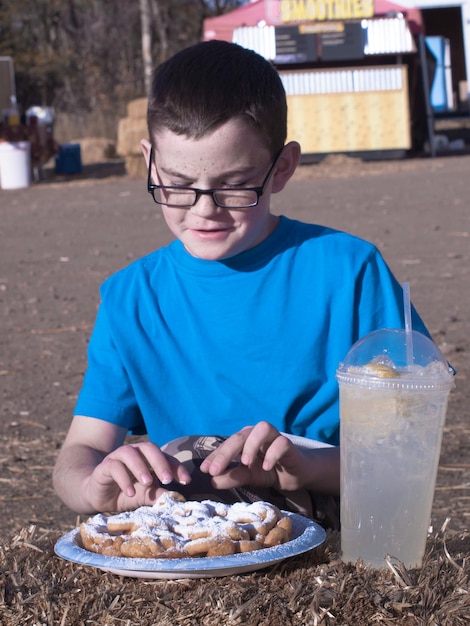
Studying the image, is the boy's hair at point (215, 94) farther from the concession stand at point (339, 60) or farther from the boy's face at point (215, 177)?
the concession stand at point (339, 60)

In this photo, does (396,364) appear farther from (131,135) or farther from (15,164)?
(131,135)

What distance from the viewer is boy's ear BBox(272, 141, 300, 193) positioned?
241 centimetres

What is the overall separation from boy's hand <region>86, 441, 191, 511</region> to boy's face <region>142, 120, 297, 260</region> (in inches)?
22.5

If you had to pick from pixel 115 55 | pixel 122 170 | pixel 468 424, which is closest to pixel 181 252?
pixel 468 424

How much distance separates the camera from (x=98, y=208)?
12.9m

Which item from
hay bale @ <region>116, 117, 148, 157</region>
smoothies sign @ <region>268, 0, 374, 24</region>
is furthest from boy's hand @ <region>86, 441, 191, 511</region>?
smoothies sign @ <region>268, 0, 374, 24</region>

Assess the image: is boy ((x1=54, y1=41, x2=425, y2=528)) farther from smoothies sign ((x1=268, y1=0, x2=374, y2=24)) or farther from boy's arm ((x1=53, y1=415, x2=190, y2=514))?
smoothies sign ((x1=268, y1=0, x2=374, y2=24))

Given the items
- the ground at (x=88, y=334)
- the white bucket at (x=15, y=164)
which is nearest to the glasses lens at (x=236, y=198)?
the ground at (x=88, y=334)

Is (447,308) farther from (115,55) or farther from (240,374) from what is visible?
(115,55)

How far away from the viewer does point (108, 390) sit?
8.29ft

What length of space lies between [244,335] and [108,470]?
64cm

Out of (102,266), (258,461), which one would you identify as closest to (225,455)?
(258,461)

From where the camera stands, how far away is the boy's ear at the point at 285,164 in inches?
94.9

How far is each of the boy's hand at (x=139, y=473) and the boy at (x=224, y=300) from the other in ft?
0.67
